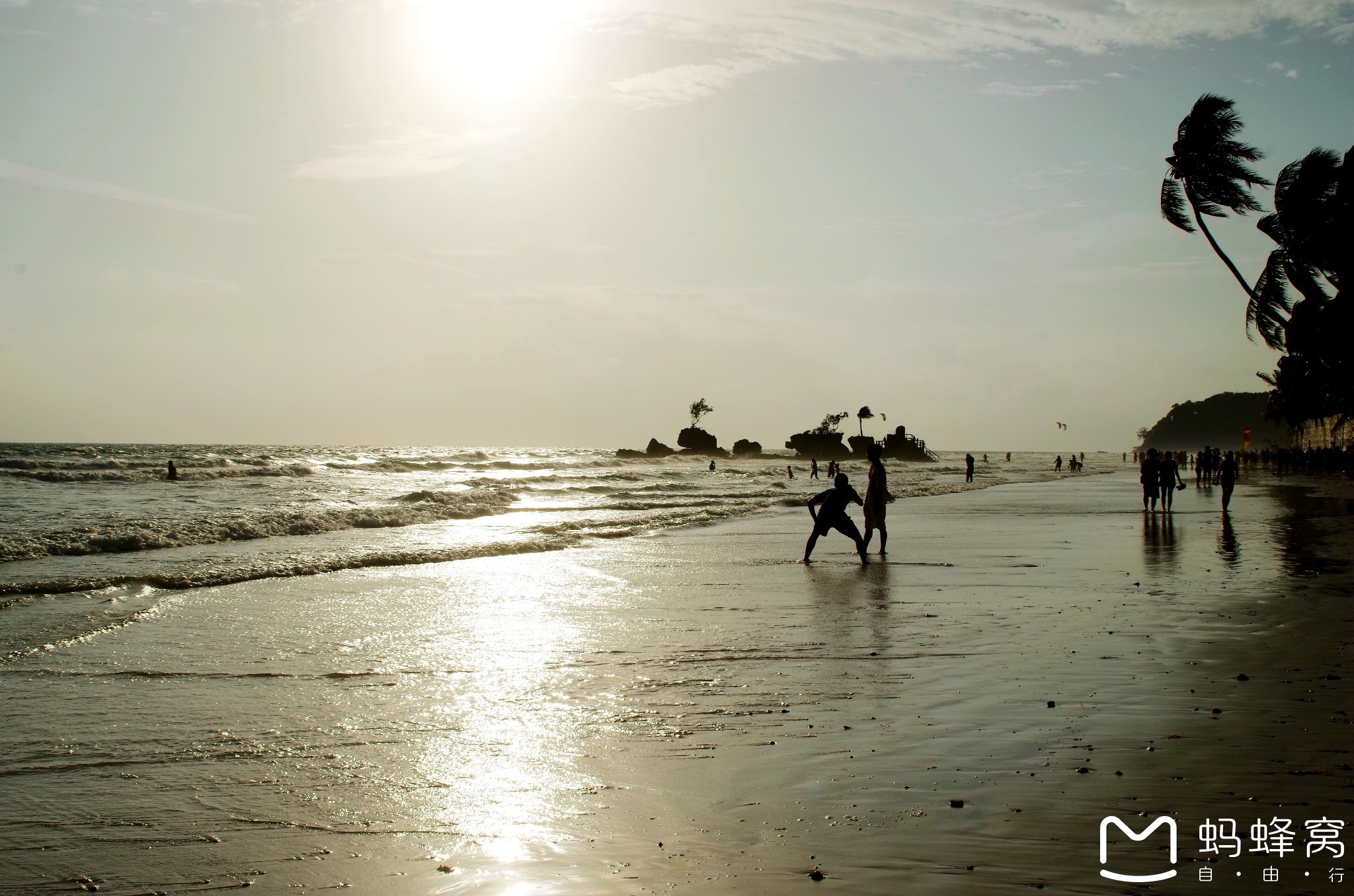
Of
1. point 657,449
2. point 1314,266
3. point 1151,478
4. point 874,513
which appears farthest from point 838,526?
point 657,449

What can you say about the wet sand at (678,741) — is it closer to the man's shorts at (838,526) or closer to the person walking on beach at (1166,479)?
the man's shorts at (838,526)

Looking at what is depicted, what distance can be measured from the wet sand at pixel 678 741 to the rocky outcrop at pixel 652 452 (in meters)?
120

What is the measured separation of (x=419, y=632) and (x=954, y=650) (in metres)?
5.20

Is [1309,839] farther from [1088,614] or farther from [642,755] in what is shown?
[1088,614]

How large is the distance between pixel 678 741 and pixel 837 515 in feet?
32.7

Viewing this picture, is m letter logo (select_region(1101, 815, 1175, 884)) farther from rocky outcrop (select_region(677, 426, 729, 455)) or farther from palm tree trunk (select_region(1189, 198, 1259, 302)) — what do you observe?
rocky outcrop (select_region(677, 426, 729, 455))

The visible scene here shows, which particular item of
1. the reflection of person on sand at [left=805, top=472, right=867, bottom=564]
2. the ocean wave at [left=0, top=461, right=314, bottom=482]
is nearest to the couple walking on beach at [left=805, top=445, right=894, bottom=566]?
the reflection of person on sand at [left=805, top=472, right=867, bottom=564]

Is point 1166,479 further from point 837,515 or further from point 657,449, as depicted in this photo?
point 657,449

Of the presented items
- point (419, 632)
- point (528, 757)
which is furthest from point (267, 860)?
point (419, 632)

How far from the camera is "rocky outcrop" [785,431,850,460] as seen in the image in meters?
132

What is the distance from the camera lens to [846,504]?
599 inches

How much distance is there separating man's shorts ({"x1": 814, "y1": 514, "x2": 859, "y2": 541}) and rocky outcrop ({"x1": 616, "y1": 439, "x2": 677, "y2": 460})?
114749 millimetres

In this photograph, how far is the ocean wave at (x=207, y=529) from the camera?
1697 cm

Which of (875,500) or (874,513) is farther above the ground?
(875,500)
